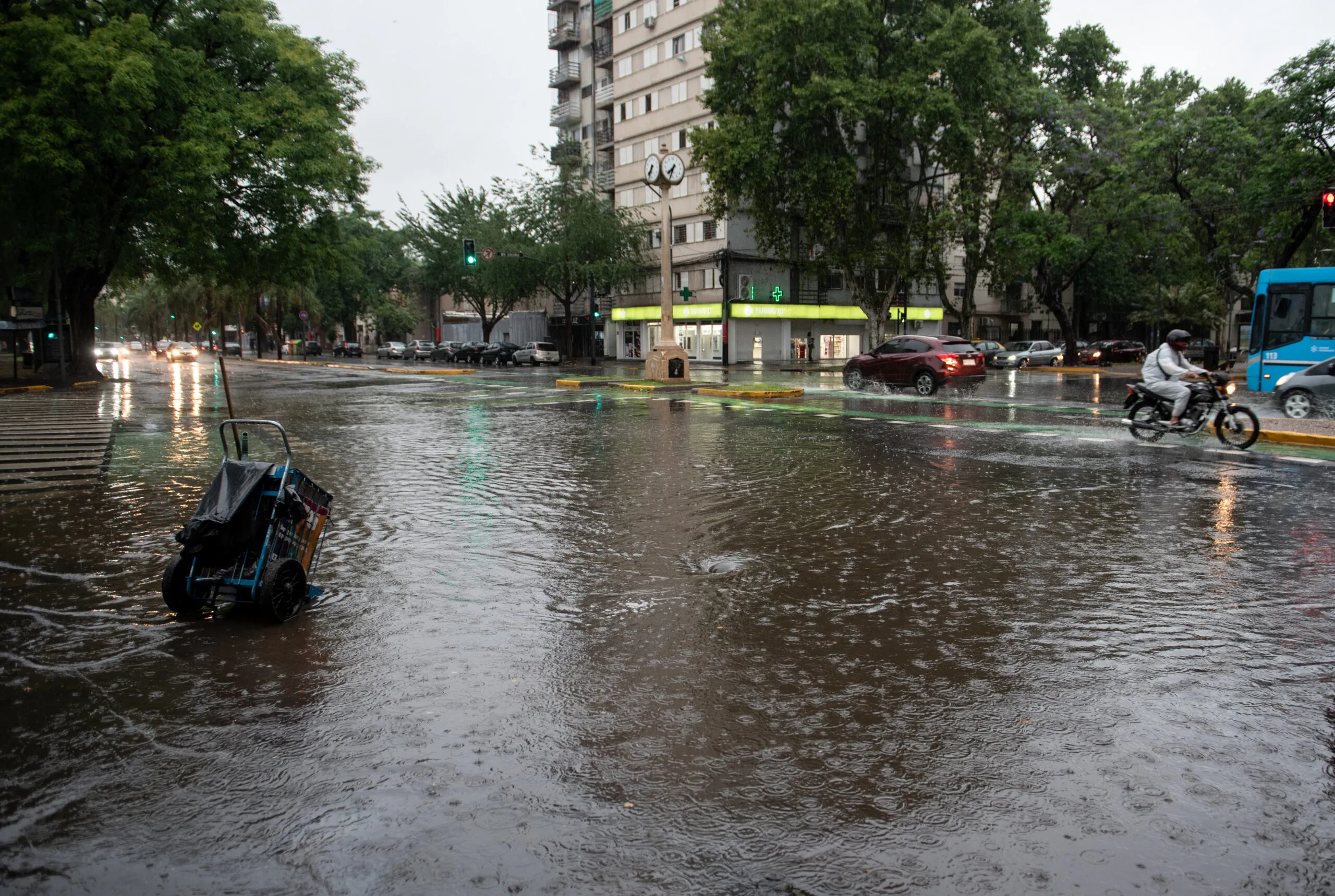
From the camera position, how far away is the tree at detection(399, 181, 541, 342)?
2224 inches

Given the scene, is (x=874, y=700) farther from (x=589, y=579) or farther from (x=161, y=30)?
(x=161, y=30)

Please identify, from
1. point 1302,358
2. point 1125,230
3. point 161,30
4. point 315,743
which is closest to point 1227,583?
point 315,743

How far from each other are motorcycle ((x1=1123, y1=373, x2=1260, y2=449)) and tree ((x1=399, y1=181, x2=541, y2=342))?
4542cm

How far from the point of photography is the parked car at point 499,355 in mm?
61281

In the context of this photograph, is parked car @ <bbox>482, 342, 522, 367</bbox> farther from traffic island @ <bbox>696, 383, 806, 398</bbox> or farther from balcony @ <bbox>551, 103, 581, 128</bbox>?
traffic island @ <bbox>696, 383, 806, 398</bbox>

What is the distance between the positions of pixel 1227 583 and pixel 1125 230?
40.2 metres

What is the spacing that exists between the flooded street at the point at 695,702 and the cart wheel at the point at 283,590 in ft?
0.38

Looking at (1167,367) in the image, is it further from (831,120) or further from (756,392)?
(831,120)

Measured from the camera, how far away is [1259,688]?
14.6 ft

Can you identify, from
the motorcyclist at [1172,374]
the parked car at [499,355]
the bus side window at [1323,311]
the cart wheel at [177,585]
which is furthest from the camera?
the parked car at [499,355]

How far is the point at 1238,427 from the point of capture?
13617 mm

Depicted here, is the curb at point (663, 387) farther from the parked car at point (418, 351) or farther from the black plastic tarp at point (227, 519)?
the parked car at point (418, 351)

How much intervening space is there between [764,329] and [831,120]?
17250 mm

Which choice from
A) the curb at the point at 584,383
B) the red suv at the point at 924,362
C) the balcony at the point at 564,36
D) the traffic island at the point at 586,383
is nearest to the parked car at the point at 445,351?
the balcony at the point at 564,36
